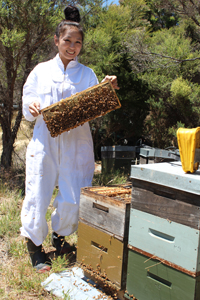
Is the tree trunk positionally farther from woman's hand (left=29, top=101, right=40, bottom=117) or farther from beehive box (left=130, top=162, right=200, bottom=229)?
beehive box (left=130, top=162, right=200, bottom=229)

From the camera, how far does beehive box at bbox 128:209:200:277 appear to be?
4.52 ft

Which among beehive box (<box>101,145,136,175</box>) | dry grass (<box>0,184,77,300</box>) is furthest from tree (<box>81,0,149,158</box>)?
dry grass (<box>0,184,77,300</box>)

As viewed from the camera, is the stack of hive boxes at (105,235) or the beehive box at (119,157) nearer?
the stack of hive boxes at (105,235)

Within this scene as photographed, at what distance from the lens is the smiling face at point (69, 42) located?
7.18 feet

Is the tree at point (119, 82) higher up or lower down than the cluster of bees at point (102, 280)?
higher up

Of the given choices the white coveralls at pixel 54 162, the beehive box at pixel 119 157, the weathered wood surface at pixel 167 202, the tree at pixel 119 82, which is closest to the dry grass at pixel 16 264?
the white coveralls at pixel 54 162

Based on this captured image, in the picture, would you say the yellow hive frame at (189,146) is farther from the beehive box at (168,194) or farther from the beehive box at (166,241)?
the beehive box at (166,241)

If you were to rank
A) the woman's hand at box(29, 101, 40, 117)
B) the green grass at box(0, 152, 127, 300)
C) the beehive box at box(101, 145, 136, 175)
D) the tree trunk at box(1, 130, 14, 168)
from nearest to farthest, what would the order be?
the green grass at box(0, 152, 127, 300)
the woman's hand at box(29, 101, 40, 117)
the tree trunk at box(1, 130, 14, 168)
the beehive box at box(101, 145, 136, 175)

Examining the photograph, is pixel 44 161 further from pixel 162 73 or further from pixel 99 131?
pixel 99 131

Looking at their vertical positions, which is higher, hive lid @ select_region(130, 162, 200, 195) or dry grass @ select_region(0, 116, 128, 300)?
hive lid @ select_region(130, 162, 200, 195)

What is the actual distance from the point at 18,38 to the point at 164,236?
3183 mm

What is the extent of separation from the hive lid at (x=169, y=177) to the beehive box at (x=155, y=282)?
458 millimetres

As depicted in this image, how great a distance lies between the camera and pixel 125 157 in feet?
15.4

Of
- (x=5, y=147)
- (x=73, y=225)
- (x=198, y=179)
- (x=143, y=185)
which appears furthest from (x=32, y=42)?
(x=198, y=179)
